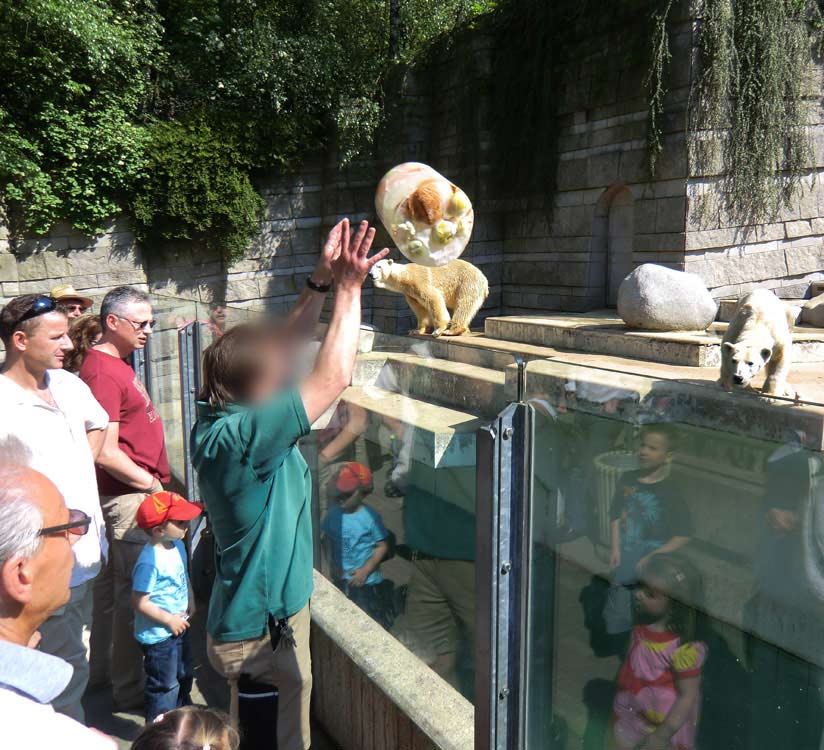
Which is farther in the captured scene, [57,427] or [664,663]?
[57,427]

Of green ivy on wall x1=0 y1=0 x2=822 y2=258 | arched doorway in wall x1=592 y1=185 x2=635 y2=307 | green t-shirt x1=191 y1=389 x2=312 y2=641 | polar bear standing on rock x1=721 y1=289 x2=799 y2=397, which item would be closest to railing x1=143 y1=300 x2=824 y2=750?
green t-shirt x1=191 y1=389 x2=312 y2=641

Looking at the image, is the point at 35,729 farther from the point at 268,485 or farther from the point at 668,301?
the point at 668,301

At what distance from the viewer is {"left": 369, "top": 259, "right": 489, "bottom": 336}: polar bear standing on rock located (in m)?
6.64

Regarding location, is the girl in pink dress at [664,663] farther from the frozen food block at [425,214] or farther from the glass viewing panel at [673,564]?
the frozen food block at [425,214]

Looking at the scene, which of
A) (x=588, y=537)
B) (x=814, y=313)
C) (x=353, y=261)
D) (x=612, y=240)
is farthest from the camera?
(x=612, y=240)

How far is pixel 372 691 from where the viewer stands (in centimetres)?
228

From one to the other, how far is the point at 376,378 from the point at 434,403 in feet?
1.08

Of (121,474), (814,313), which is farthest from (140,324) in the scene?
(814,313)

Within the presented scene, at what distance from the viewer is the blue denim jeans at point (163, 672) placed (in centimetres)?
262

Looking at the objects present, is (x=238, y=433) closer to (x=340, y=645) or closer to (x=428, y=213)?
(x=340, y=645)

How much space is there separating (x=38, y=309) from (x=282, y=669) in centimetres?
145

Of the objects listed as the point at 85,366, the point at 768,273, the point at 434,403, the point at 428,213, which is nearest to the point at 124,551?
the point at 85,366

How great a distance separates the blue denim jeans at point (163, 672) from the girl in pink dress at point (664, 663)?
1750 millimetres

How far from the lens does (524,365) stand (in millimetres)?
1556
